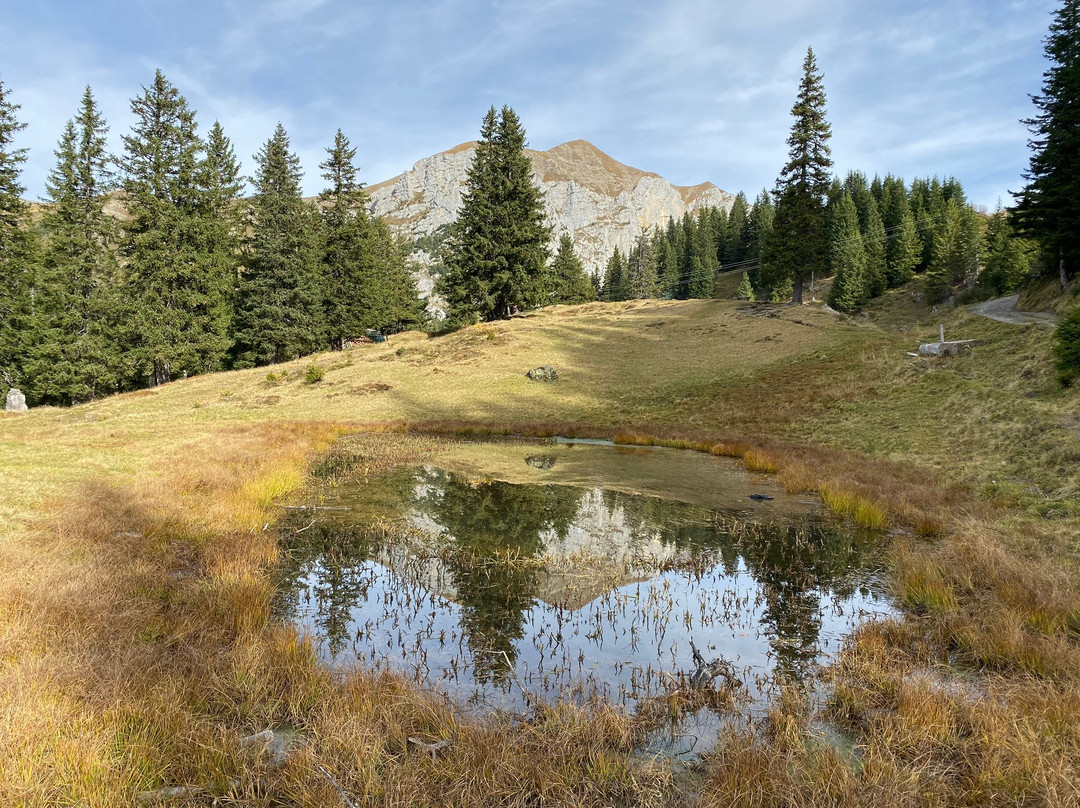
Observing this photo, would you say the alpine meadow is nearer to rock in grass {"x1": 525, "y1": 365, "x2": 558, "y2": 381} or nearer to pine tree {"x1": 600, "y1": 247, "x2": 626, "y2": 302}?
rock in grass {"x1": 525, "y1": 365, "x2": 558, "y2": 381}

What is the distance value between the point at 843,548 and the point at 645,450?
44.8 ft

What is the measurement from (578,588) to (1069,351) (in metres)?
20.7

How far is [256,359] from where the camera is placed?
5356cm

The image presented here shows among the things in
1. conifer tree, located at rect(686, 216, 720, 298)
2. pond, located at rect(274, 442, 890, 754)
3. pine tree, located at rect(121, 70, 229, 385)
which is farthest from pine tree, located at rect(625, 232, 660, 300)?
pond, located at rect(274, 442, 890, 754)

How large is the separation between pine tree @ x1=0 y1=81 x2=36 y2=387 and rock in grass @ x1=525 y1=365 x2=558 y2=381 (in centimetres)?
3787

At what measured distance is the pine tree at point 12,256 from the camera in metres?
40.6

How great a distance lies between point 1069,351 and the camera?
18.7 m

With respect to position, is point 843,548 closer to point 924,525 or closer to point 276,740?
point 924,525

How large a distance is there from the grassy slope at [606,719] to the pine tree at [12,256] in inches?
969

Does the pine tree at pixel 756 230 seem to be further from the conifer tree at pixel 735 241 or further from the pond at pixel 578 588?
the pond at pixel 578 588

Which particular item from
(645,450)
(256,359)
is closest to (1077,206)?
(645,450)

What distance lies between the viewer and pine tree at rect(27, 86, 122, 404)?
1599 inches

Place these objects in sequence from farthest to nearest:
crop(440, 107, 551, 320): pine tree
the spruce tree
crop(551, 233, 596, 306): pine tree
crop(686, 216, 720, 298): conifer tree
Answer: crop(686, 216, 720, 298): conifer tree → crop(551, 233, 596, 306): pine tree → the spruce tree → crop(440, 107, 551, 320): pine tree

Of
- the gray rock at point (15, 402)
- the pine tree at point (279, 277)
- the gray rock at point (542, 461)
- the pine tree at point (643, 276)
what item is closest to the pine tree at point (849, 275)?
the pine tree at point (643, 276)
